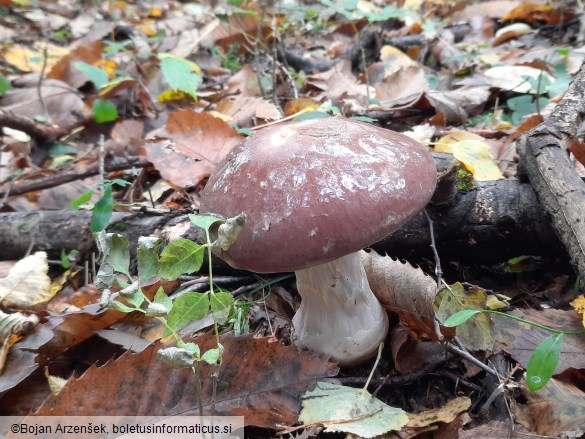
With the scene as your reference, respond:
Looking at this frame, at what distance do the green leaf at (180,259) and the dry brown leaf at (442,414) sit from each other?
78cm

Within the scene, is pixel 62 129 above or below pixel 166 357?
below

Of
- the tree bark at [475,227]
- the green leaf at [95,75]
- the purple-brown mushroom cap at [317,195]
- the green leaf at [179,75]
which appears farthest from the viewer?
the green leaf at [95,75]

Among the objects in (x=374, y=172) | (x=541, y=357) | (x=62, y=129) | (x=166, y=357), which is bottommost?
(x=62, y=129)

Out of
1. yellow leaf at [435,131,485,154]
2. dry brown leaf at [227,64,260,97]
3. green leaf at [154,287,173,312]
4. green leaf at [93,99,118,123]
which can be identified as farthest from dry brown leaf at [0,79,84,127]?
green leaf at [154,287,173,312]

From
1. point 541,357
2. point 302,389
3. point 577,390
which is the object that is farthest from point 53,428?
point 577,390

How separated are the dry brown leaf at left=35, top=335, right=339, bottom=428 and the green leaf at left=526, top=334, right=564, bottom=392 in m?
0.60

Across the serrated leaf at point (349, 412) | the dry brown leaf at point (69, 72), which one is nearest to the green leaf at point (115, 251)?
the serrated leaf at point (349, 412)

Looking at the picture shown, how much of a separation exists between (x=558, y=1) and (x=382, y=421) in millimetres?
5429

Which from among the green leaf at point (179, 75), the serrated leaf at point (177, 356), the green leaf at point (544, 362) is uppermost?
the serrated leaf at point (177, 356)

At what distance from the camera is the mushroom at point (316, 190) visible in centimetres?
136

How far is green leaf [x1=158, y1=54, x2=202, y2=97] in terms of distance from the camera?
3689 millimetres

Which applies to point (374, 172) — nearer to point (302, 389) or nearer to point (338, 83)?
point (302, 389)

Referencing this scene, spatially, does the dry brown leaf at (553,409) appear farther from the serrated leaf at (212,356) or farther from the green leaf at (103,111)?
the green leaf at (103,111)

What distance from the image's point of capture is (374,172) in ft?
4.67
